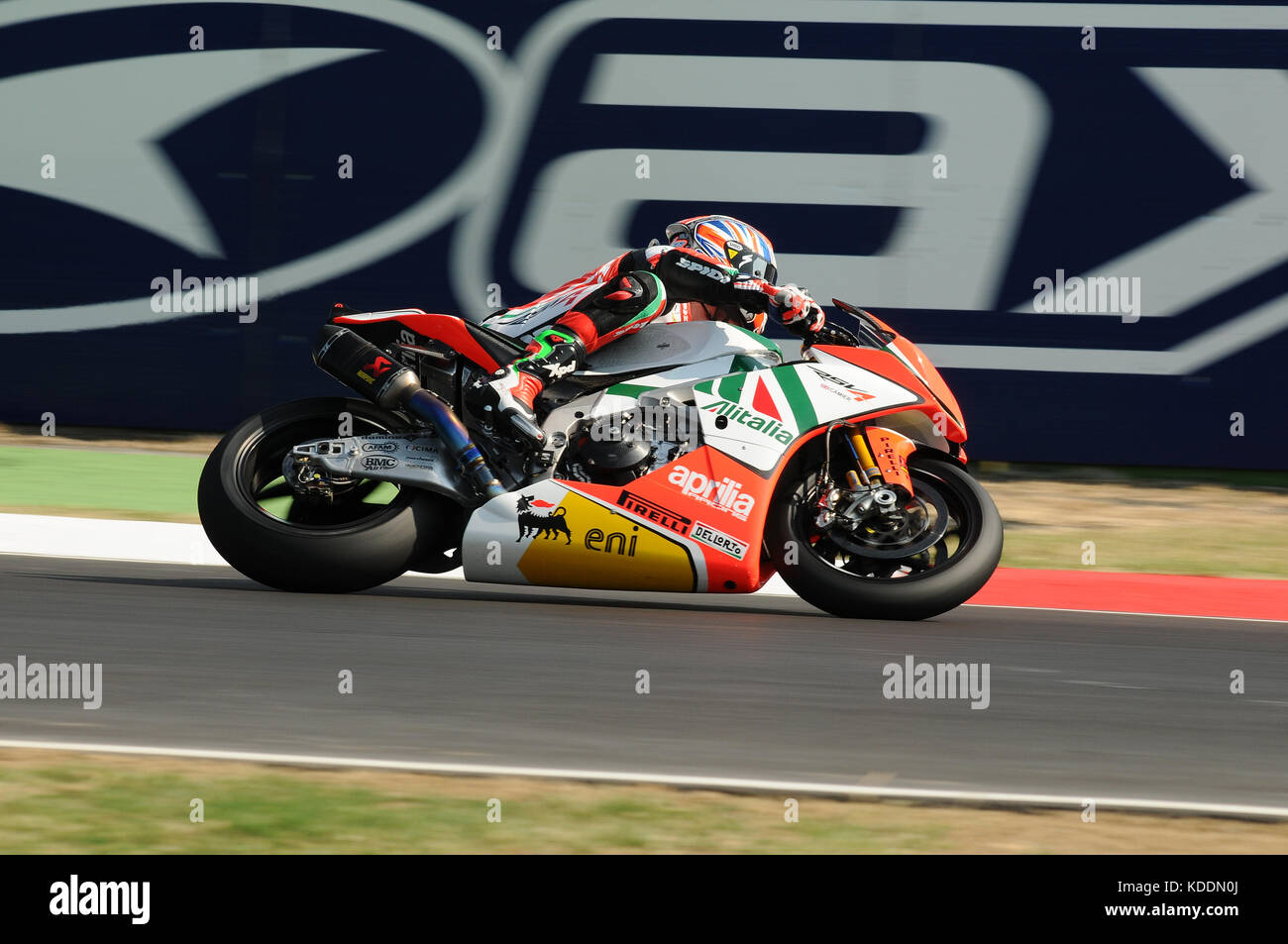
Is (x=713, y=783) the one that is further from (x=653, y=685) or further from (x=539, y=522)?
(x=539, y=522)

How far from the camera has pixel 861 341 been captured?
24.6 feet

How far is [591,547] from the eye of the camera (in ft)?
22.9

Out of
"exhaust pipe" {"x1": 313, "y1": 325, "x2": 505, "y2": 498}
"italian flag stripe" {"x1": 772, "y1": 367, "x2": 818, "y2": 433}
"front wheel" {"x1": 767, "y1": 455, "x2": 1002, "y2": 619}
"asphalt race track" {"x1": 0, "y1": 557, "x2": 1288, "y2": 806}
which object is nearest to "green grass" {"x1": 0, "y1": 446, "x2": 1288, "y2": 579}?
"asphalt race track" {"x1": 0, "y1": 557, "x2": 1288, "y2": 806}

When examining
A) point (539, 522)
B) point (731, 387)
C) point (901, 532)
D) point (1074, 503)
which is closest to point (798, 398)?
point (731, 387)

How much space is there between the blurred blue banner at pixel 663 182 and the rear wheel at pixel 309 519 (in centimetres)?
687

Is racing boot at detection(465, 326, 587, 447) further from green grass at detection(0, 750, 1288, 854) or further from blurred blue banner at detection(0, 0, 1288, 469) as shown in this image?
blurred blue banner at detection(0, 0, 1288, 469)

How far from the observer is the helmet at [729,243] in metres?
7.68

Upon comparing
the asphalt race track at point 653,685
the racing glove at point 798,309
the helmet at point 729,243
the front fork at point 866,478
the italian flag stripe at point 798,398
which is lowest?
the asphalt race track at point 653,685

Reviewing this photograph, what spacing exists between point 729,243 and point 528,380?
4.01 ft

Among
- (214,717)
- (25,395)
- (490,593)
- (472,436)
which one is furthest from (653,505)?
(25,395)

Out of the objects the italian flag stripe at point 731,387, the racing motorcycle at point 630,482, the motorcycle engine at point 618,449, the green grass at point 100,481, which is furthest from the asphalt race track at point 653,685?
the green grass at point 100,481

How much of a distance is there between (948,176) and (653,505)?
739 cm

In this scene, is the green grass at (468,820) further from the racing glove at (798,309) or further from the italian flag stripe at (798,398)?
the racing glove at (798,309)
